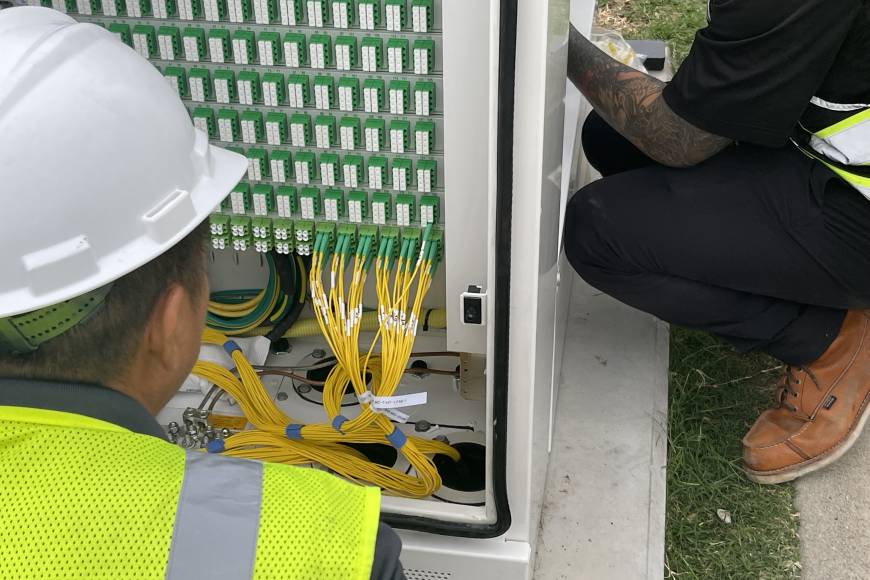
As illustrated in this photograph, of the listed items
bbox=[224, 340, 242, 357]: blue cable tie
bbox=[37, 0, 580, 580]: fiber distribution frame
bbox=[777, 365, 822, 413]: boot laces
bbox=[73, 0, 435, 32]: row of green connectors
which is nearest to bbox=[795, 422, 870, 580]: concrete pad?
bbox=[777, 365, 822, 413]: boot laces

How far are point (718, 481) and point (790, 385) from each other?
0.93 feet

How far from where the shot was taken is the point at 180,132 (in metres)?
0.94

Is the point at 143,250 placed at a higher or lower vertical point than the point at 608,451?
higher

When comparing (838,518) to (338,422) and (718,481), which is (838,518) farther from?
(338,422)

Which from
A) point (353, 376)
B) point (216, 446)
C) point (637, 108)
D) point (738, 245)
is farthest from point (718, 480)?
point (216, 446)

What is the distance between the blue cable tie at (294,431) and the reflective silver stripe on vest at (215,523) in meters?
0.82

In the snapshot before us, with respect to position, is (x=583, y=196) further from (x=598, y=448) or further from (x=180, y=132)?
(x=180, y=132)

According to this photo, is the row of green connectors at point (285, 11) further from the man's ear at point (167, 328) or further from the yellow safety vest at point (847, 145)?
the yellow safety vest at point (847, 145)

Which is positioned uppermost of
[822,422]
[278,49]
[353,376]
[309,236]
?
[278,49]

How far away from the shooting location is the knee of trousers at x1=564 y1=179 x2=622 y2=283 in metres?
1.96

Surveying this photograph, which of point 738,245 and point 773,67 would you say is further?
point 738,245

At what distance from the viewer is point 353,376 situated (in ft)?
4.98

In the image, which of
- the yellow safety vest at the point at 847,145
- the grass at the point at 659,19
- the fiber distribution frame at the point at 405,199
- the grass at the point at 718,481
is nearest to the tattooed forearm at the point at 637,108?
the yellow safety vest at the point at 847,145

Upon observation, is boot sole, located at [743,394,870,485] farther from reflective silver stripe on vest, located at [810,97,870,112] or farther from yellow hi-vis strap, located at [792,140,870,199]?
reflective silver stripe on vest, located at [810,97,870,112]
